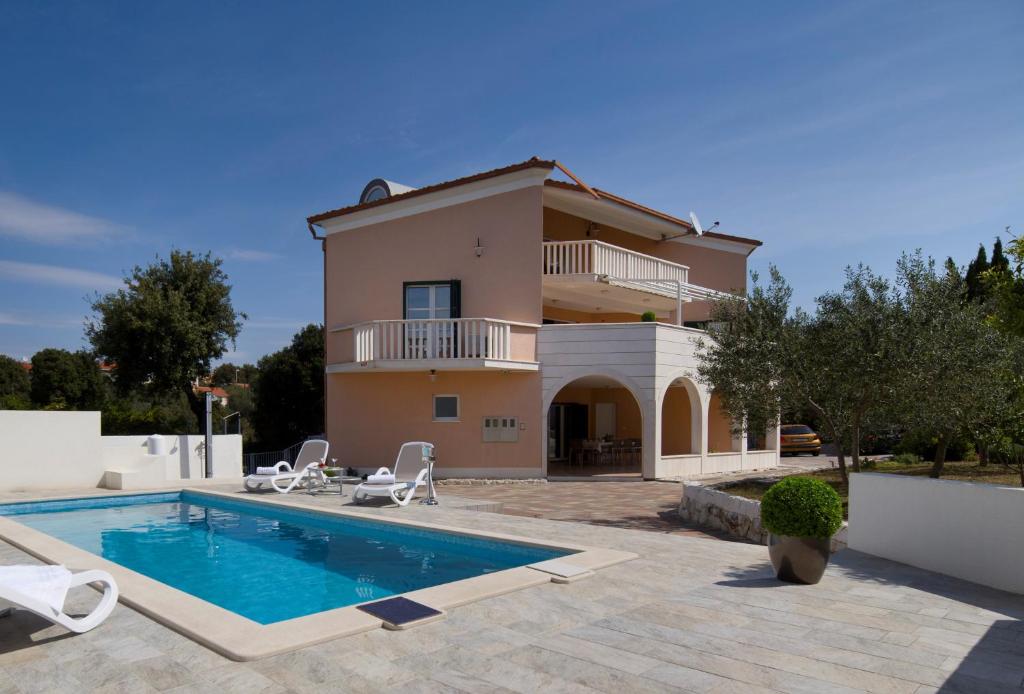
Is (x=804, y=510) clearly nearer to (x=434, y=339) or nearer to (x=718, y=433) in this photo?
(x=434, y=339)

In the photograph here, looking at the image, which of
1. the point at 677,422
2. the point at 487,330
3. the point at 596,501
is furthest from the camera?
the point at 677,422

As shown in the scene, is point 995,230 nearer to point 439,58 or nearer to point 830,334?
point 830,334

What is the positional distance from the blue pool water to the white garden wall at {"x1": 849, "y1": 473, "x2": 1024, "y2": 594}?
3.73 metres

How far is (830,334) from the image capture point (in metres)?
10.9

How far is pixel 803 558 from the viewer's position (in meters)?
6.62

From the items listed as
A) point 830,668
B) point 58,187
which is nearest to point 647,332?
point 830,668

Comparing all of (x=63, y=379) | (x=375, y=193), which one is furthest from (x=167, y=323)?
(x=63, y=379)

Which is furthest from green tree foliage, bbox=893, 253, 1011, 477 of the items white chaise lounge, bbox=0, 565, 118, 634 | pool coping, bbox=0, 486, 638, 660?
white chaise lounge, bbox=0, 565, 118, 634

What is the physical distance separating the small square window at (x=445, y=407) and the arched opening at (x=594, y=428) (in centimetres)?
365

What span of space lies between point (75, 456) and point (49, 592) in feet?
42.6

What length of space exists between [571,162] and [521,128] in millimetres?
2232

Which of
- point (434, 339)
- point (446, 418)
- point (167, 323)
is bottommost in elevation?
point (446, 418)

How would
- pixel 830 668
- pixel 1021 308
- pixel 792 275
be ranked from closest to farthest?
1. pixel 830 668
2. pixel 1021 308
3. pixel 792 275

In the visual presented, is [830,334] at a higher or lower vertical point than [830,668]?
higher
